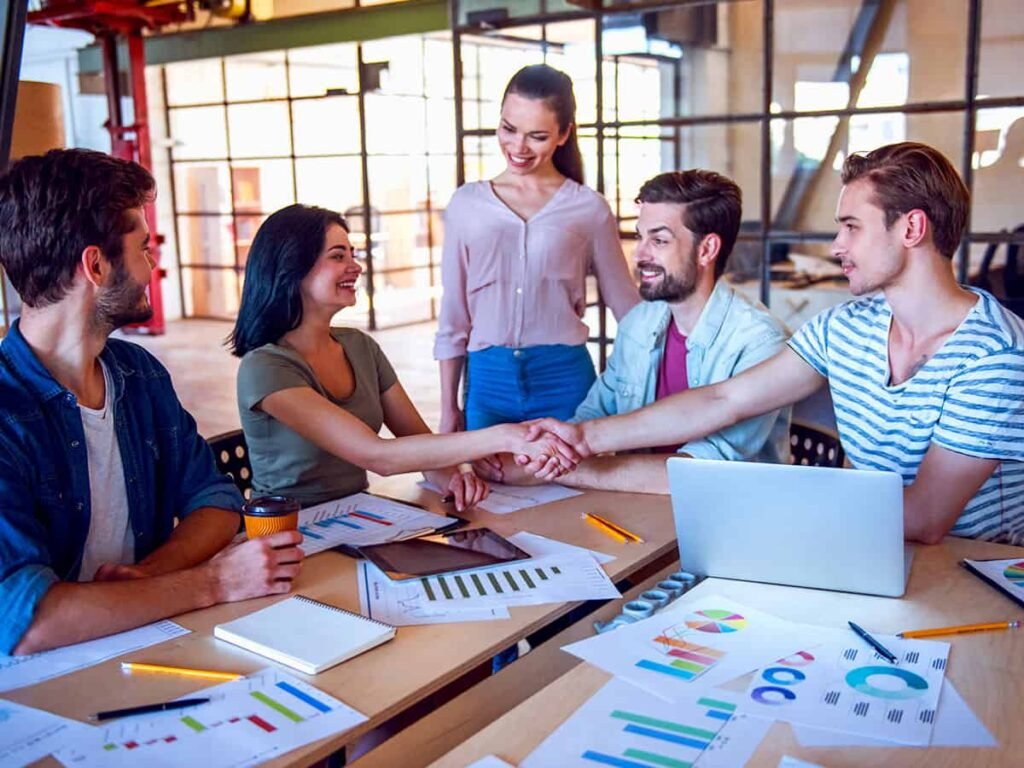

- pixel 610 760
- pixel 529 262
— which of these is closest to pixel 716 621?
pixel 610 760

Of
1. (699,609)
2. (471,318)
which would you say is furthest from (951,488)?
(471,318)

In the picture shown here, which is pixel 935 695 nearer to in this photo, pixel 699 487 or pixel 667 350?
pixel 699 487

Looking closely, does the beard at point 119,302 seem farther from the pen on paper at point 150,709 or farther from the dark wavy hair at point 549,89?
the dark wavy hair at point 549,89

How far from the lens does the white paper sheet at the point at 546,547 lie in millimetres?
1988

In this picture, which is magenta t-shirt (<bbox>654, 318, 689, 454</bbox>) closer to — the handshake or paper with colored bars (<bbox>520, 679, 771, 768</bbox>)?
the handshake

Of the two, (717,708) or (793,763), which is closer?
(793,763)

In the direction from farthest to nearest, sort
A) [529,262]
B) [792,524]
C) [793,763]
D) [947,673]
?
[529,262]
[792,524]
[947,673]
[793,763]

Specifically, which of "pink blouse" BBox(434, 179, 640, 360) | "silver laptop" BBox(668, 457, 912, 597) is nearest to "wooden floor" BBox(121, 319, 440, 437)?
"pink blouse" BBox(434, 179, 640, 360)

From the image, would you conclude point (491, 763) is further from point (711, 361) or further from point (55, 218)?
point (711, 361)

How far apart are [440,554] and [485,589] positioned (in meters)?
0.19

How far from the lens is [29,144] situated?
2.25 metres

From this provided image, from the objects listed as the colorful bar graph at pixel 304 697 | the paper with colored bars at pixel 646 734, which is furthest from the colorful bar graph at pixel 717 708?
the colorful bar graph at pixel 304 697

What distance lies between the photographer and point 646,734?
128 centimetres

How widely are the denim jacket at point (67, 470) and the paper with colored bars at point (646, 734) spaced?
0.85 metres
